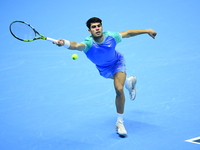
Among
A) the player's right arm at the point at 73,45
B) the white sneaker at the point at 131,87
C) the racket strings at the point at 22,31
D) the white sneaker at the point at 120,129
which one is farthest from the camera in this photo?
the white sneaker at the point at 131,87

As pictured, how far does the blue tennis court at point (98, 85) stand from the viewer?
13.3 feet

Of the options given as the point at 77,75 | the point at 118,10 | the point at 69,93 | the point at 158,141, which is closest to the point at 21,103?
the point at 69,93

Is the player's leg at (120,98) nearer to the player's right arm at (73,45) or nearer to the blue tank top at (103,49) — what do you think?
the blue tank top at (103,49)

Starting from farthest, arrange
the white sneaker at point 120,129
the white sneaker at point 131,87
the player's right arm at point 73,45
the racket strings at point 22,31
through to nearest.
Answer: the white sneaker at point 131,87 < the white sneaker at point 120,129 < the racket strings at point 22,31 < the player's right arm at point 73,45

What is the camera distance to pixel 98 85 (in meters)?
5.82

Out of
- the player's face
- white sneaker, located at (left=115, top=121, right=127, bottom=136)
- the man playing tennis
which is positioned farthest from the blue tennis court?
the player's face

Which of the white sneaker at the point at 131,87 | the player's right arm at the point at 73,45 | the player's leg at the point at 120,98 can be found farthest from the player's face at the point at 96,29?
the white sneaker at the point at 131,87

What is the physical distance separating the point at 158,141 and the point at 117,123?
0.67m

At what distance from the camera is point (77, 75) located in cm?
629

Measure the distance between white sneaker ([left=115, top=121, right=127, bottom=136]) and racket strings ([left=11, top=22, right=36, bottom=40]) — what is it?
170 centimetres

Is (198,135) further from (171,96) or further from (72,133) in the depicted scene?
(72,133)

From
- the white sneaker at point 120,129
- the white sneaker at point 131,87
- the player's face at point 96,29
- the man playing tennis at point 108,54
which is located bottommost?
the white sneaker at point 120,129

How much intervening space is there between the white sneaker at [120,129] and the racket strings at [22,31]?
66.8 inches

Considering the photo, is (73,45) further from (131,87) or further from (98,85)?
(98,85)
